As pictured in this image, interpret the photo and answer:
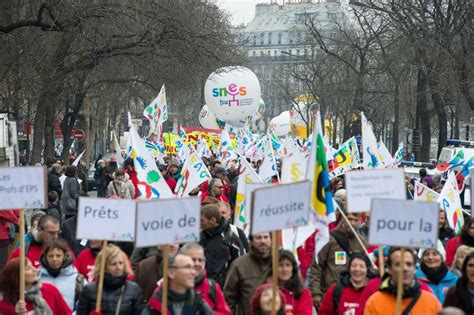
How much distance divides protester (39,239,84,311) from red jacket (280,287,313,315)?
1685 mm

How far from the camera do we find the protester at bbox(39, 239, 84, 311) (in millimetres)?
9047

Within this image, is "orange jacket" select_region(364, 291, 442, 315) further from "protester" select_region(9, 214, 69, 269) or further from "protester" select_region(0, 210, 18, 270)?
"protester" select_region(0, 210, 18, 270)

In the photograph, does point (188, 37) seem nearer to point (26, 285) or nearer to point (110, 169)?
point (110, 169)

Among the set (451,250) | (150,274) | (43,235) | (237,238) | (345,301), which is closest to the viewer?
(345,301)

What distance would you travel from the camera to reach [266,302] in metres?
7.70

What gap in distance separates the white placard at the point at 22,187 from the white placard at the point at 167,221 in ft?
5.46

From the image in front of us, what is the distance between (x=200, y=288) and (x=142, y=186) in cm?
564

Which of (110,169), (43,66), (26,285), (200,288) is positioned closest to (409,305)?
(200,288)

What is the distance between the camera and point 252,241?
362 inches

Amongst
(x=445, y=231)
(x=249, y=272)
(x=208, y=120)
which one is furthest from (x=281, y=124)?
(x=249, y=272)

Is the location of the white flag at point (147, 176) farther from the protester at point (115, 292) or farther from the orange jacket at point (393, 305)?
the orange jacket at point (393, 305)

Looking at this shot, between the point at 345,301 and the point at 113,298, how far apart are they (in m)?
1.68

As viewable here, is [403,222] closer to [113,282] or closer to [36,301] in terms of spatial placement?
[113,282]

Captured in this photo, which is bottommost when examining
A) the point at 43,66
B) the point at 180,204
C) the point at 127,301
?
the point at 127,301
